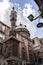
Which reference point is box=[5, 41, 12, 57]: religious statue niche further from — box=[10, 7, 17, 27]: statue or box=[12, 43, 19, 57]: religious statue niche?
box=[10, 7, 17, 27]: statue

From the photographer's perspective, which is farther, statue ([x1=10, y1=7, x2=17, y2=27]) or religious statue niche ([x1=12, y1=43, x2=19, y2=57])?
statue ([x1=10, y1=7, x2=17, y2=27])

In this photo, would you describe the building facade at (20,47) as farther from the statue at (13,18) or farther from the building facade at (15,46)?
the statue at (13,18)

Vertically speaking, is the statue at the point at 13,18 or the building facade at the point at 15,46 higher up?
the statue at the point at 13,18

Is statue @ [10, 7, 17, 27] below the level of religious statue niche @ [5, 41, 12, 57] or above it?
above

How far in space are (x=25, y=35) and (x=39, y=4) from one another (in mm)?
38253

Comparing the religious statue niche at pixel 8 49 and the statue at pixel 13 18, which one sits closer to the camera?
the religious statue niche at pixel 8 49

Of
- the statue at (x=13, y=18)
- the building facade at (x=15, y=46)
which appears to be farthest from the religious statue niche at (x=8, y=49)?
the statue at (x=13, y=18)

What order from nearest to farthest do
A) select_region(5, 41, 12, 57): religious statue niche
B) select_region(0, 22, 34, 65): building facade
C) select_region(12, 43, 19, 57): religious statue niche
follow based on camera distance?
select_region(12, 43, 19, 57): religious statue niche, select_region(5, 41, 12, 57): religious statue niche, select_region(0, 22, 34, 65): building facade

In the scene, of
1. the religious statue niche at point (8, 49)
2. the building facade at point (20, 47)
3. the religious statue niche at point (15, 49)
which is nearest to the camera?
the religious statue niche at point (15, 49)

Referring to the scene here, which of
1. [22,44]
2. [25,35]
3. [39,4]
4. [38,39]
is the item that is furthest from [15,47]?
[39,4]

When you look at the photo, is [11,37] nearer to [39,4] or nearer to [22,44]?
[22,44]

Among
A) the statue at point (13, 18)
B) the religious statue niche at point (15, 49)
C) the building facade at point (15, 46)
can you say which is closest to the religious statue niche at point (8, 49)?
the building facade at point (15, 46)

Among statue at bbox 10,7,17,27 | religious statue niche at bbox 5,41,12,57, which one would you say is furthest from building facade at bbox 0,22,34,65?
statue at bbox 10,7,17,27

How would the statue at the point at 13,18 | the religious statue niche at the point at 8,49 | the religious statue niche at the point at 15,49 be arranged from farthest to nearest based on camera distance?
the statue at the point at 13,18, the religious statue niche at the point at 8,49, the religious statue niche at the point at 15,49
